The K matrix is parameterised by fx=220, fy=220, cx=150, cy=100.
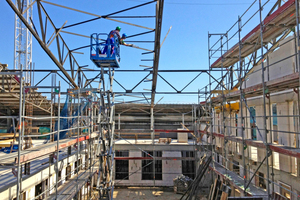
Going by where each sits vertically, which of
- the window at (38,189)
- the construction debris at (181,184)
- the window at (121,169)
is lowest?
the construction debris at (181,184)

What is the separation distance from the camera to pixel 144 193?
44.2 ft

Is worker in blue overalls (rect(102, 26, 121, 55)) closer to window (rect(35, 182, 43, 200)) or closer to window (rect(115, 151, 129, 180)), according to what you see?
window (rect(35, 182, 43, 200))

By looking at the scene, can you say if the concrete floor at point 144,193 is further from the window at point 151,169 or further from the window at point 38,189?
the window at point 38,189

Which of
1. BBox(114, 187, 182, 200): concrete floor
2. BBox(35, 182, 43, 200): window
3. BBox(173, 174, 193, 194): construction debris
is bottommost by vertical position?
BBox(114, 187, 182, 200): concrete floor

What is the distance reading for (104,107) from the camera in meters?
9.74

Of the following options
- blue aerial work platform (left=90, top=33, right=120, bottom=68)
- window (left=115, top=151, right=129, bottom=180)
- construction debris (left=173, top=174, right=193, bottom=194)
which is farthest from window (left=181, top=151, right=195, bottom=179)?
blue aerial work platform (left=90, top=33, right=120, bottom=68)

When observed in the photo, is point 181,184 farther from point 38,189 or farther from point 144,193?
point 38,189

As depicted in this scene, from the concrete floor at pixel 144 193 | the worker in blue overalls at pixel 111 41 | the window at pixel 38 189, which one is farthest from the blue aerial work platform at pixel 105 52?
the concrete floor at pixel 144 193

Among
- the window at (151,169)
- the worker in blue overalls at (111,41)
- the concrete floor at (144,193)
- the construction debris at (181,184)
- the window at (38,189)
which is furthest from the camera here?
the window at (151,169)

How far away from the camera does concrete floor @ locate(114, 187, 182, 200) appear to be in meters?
12.8

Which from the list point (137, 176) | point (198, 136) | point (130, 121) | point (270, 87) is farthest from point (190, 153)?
point (270, 87)

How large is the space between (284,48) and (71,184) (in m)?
8.72

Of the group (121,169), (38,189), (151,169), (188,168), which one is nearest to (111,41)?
(38,189)

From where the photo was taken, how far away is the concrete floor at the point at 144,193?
12.8 metres
